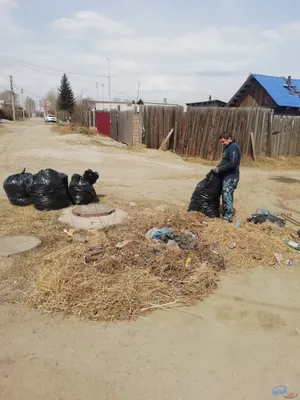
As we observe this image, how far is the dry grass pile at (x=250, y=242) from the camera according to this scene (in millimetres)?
4402

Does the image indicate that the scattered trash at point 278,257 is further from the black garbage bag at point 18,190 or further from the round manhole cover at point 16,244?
the black garbage bag at point 18,190

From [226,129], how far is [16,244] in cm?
1005

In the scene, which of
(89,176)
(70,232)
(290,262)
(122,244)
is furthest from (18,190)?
(290,262)

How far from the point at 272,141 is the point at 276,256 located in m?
9.65

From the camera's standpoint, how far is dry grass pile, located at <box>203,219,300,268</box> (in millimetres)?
4402

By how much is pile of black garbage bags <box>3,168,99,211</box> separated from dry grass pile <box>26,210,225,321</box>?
5.66ft

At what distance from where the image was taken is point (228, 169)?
550cm

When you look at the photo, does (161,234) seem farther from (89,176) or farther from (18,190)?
(18,190)

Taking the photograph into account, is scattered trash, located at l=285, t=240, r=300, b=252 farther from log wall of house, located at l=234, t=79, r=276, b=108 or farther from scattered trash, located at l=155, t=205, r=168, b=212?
log wall of house, located at l=234, t=79, r=276, b=108

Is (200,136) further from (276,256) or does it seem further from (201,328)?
(201,328)

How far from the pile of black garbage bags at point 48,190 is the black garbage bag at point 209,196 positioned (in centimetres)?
209

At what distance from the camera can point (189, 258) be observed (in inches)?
159

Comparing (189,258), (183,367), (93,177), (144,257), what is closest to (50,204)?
(93,177)

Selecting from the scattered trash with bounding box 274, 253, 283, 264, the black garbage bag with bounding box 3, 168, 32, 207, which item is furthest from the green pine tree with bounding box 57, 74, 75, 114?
the scattered trash with bounding box 274, 253, 283, 264
